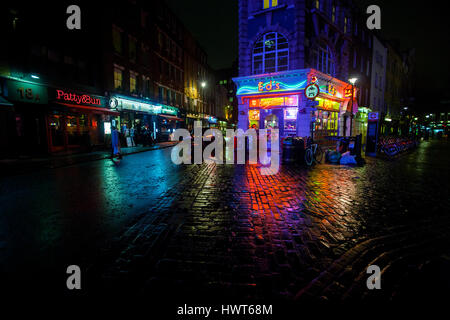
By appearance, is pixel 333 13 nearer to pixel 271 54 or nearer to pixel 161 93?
pixel 271 54

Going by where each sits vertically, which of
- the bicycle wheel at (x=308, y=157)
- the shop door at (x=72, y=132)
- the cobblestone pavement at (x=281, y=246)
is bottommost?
the cobblestone pavement at (x=281, y=246)

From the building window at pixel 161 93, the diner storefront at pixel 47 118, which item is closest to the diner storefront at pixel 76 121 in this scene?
the diner storefront at pixel 47 118

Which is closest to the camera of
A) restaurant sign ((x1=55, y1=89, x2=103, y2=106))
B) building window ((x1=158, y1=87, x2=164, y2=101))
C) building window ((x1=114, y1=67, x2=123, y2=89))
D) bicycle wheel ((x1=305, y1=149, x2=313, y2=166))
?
bicycle wheel ((x1=305, y1=149, x2=313, y2=166))

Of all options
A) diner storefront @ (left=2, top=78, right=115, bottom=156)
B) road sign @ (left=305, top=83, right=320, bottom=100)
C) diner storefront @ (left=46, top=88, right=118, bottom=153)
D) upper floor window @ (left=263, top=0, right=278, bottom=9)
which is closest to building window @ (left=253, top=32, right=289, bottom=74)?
upper floor window @ (left=263, top=0, right=278, bottom=9)

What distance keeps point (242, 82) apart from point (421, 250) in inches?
710

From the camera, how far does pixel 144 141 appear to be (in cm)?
2178

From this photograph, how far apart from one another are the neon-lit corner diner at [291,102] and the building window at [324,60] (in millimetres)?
1086

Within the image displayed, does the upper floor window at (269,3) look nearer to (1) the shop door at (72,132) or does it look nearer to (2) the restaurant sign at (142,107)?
(2) the restaurant sign at (142,107)

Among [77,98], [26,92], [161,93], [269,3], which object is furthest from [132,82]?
[269,3]

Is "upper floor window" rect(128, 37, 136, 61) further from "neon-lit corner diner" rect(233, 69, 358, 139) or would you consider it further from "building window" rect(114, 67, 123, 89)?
"neon-lit corner diner" rect(233, 69, 358, 139)

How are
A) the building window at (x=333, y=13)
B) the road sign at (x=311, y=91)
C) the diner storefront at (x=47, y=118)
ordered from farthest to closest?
the building window at (x=333, y=13), the road sign at (x=311, y=91), the diner storefront at (x=47, y=118)

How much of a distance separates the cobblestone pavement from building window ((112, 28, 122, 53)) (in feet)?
66.1

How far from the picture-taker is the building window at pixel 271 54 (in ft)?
58.5

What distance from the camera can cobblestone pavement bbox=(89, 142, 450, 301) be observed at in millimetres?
2365
